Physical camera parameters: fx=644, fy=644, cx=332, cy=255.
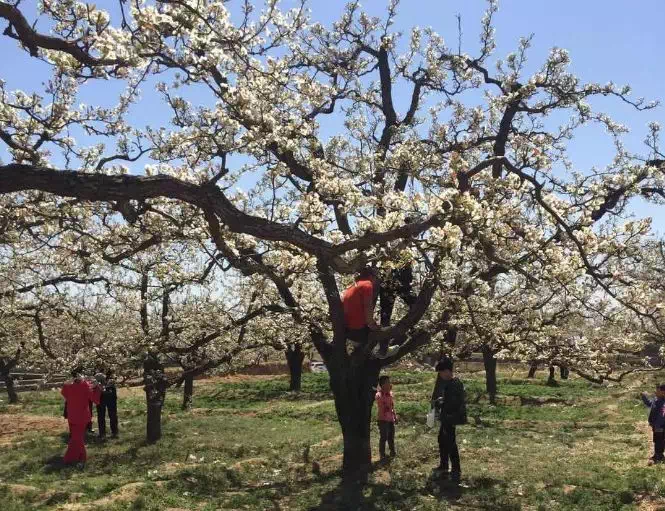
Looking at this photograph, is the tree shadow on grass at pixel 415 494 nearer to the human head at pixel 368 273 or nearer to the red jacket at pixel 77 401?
the human head at pixel 368 273

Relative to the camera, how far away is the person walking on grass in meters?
9.45

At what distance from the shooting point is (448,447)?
418 inches

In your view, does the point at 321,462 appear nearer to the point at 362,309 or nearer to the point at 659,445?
the point at 362,309

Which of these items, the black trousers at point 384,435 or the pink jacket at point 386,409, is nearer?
the black trousers at point 384,435

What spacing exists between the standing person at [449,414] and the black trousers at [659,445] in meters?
4.22

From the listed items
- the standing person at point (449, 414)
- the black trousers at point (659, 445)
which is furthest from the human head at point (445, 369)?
the black trousers at point (659, 445)

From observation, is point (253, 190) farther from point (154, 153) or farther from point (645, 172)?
point (645, 172)

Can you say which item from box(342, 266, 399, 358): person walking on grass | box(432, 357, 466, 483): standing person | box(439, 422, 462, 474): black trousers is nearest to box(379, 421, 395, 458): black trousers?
box(432, 357, 466, 483): standing person

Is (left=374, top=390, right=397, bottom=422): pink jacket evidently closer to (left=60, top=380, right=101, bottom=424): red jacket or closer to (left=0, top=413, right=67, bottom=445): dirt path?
(left=60, top=380, right=101, bottom=424): red jacket

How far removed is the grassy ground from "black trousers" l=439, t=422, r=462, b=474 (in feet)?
1.08

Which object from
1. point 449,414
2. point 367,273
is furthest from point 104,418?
point 367,273

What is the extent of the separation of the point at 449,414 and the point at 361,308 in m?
2.25

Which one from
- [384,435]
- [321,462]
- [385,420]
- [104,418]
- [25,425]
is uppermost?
[385,420]

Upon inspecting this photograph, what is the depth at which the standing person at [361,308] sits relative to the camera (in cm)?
945
